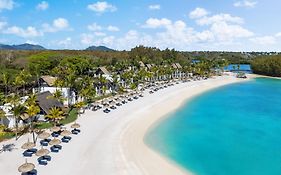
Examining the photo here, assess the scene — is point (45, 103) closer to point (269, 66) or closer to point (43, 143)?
point (43, 143)

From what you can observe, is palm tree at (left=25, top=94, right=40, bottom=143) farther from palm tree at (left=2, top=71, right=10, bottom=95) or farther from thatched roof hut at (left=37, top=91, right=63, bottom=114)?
palm tree at (left=2, top=71, right=10, bottom=95)

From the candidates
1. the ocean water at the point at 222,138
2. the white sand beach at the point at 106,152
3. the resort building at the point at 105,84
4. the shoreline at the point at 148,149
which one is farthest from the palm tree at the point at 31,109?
the resort building at the point at 105,84

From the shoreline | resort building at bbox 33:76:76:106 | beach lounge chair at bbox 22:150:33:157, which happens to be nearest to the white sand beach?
the shoreline

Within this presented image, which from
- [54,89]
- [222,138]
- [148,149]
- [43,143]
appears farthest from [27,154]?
[222,138]

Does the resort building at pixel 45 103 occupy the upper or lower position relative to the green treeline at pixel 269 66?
lower

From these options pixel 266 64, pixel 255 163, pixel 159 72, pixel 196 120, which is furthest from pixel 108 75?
pixel 266 64

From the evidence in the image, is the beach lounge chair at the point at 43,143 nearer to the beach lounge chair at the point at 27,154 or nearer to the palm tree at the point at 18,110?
the beach lounge chair at the point at 27,154
